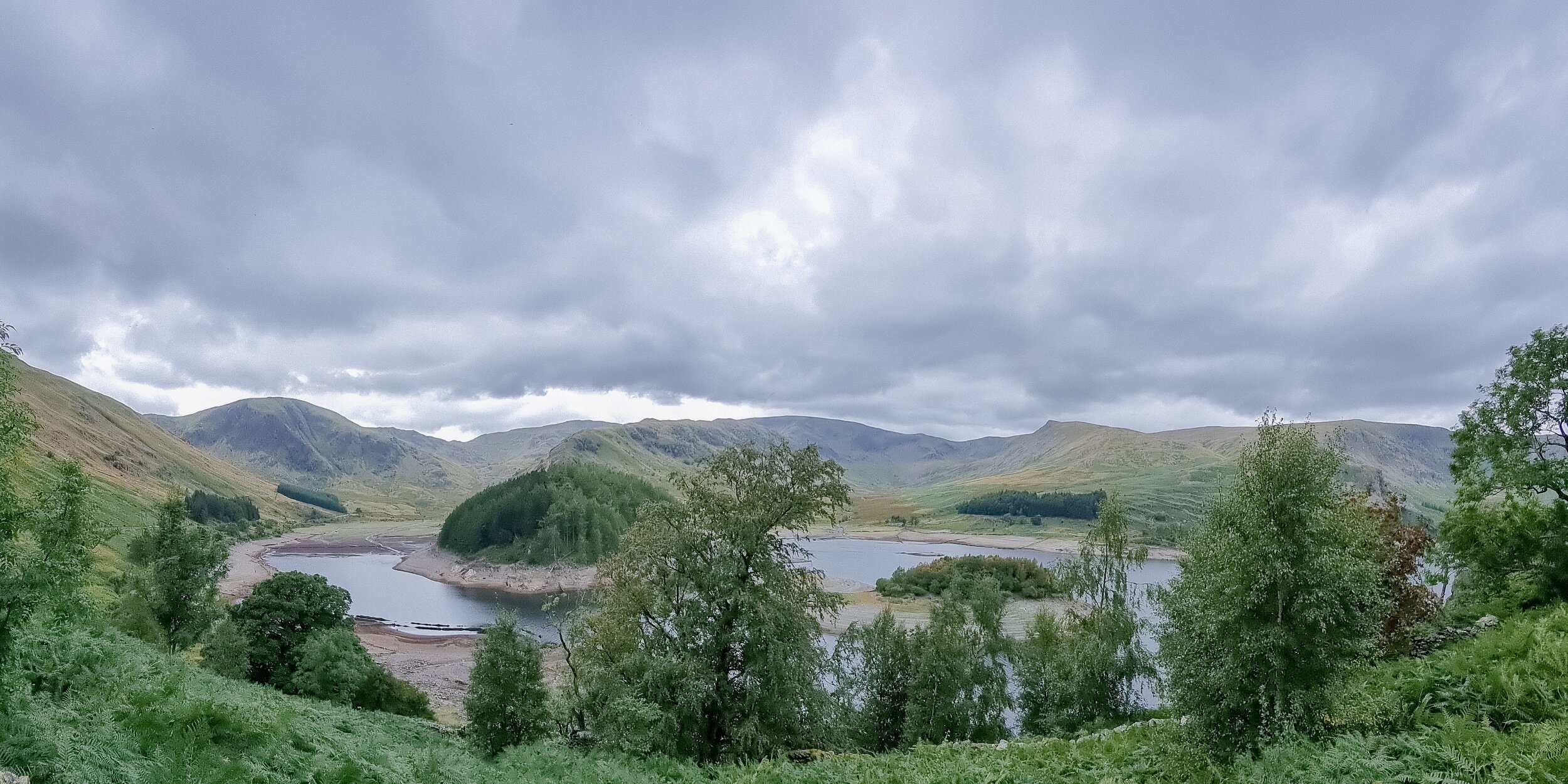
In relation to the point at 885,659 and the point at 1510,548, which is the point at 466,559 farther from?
the point at 1510,548

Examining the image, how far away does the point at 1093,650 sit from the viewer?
27.2m

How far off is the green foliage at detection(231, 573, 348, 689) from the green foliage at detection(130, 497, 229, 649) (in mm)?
2094

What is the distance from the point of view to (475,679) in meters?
18.8

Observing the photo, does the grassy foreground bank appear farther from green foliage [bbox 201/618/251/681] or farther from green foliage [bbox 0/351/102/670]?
green foliage [bbox 201/618/251/681]

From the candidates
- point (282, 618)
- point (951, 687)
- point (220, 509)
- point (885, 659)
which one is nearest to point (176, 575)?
point (282, 618)

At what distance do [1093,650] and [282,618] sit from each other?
39.7 m

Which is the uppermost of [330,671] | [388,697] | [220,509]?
[330,671]

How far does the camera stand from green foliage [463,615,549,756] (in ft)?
61.5

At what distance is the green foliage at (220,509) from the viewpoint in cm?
15488

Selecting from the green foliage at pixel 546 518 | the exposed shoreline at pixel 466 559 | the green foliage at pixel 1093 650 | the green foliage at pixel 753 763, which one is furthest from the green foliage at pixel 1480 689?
the green foliage at pixel 546 518

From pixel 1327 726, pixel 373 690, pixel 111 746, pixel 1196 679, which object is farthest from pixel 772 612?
pixel 373 690

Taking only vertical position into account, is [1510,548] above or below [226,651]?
above

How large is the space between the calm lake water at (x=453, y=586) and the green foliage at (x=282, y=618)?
11.6 metres

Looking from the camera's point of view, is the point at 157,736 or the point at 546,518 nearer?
the point at 157,736
